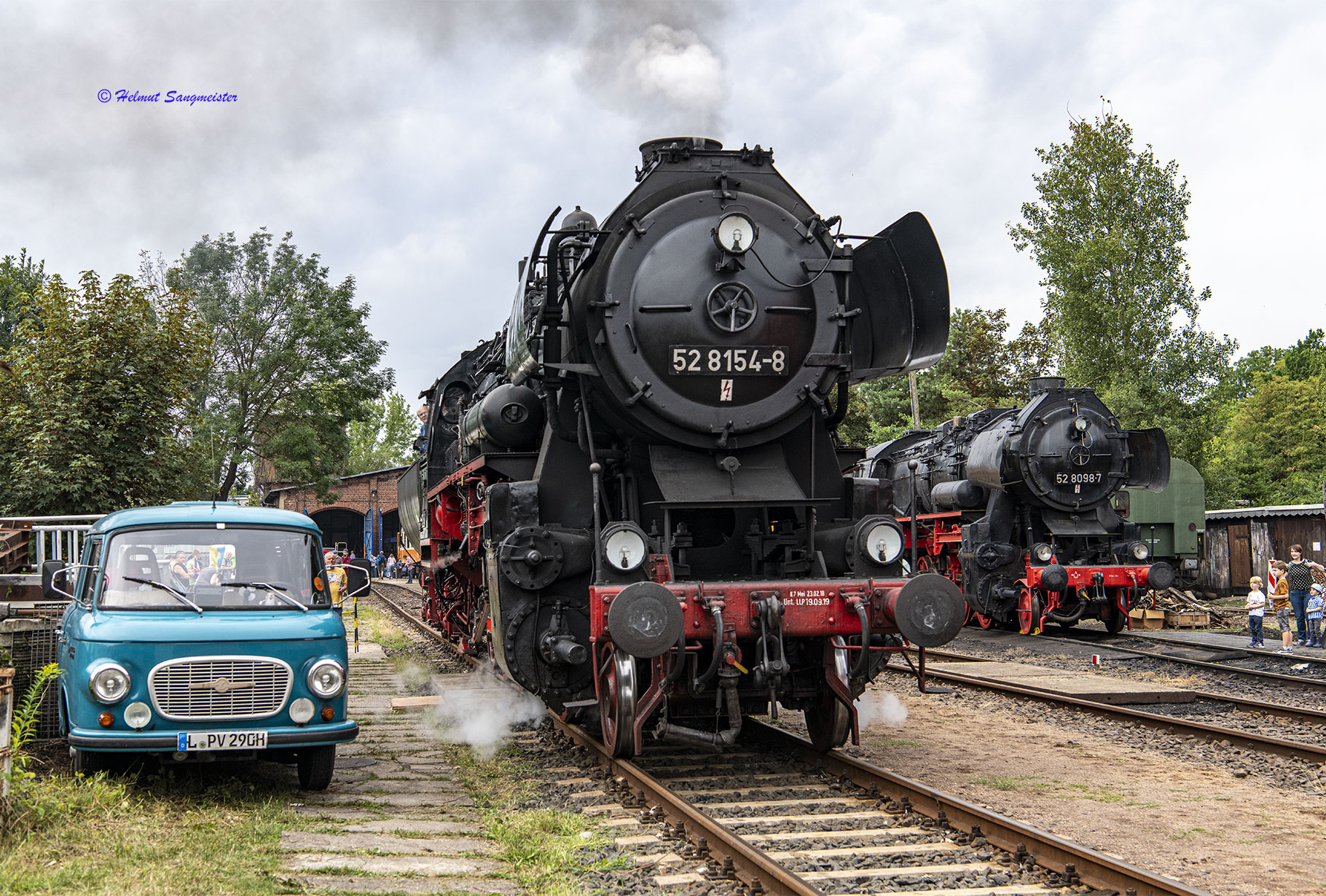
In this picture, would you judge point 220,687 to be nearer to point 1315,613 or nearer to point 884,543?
point 884,543

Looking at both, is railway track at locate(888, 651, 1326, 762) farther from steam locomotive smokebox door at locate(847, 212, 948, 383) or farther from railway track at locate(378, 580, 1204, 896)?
steam locomotive smokebox door at locate(847, 212, 948, 383)

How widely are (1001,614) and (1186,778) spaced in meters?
9.49

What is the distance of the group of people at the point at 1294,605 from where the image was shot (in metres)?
14.1

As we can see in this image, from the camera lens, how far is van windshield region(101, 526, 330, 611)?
6371 millimetres

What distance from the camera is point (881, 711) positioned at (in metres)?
9.01

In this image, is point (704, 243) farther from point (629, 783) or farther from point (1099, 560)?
point (1099, 560)

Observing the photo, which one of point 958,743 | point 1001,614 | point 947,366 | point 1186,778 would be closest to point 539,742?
point 958,743

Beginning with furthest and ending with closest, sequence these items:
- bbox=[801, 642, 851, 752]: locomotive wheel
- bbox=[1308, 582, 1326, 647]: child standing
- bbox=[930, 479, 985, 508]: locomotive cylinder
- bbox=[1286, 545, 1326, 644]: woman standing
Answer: bbox=[930, 479, 985, 508]: locomotive cylinder
bbox=[1286, 545, 1326, 644]: woman standing
bbox=[1308, 582, 1326, 647]: child standing
bbox=[801, 642, 851, 752]: locomotive wheel

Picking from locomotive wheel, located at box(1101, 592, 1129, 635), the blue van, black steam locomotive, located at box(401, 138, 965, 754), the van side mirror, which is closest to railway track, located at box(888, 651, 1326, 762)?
black steam locomotive, located at box(401, 138, 965, 754)

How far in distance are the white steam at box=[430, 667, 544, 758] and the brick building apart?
39032mm

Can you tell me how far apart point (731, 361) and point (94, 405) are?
895 centimetres

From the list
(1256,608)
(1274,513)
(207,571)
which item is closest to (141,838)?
(207,571)

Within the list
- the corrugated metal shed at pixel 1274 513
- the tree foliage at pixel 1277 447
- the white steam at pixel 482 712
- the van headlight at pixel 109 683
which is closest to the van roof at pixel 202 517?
the van headlight at pixel 109 683

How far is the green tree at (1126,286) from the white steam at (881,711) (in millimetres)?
16785
